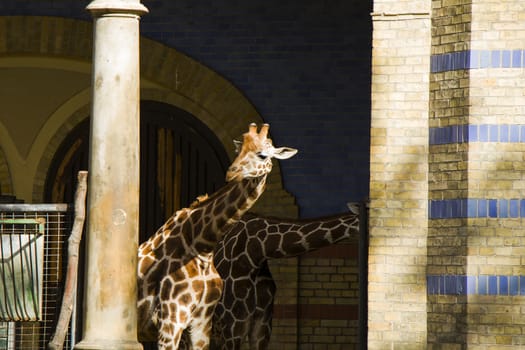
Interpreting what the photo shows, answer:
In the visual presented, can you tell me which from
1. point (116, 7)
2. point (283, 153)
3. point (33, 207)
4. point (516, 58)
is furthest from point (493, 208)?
point (33, 207)

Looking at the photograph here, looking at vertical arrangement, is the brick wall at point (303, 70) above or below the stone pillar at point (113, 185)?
above

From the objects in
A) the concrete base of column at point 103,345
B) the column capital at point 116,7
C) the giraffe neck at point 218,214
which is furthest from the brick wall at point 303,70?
the concrete base of column at point 103,345

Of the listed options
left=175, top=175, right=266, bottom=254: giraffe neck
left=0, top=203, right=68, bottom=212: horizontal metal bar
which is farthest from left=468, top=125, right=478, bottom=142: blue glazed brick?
left=0, top=203, right=68, bottom=212: horizontal metal bar

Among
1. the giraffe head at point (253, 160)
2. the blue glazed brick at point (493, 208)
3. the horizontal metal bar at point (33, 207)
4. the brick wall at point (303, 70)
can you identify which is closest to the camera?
the blue glazed brick at point (493, 208)

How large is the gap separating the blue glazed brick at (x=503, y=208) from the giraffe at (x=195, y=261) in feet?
6.52

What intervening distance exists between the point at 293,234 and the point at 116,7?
11.2 ft

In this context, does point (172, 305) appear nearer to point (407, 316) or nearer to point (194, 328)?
point (194, 328)

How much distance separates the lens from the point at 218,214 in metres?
12.4

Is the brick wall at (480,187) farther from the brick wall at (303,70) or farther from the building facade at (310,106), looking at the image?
the brick wall at (303,70)

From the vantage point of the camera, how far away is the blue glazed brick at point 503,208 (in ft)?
35.9

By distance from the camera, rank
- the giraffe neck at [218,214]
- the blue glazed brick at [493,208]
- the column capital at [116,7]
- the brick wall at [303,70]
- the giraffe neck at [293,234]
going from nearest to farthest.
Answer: the blue glazed brick at [493,208]
the column capital at [116,7]
the giraffe neck at [218,214]
the giraffe neck at [293,234]
the brick wall at [303,70]

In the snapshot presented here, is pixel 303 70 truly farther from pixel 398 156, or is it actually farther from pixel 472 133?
pixel 472 133

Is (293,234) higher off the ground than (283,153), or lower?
lower

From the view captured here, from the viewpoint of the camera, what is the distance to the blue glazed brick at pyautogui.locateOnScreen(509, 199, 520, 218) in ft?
35.8
